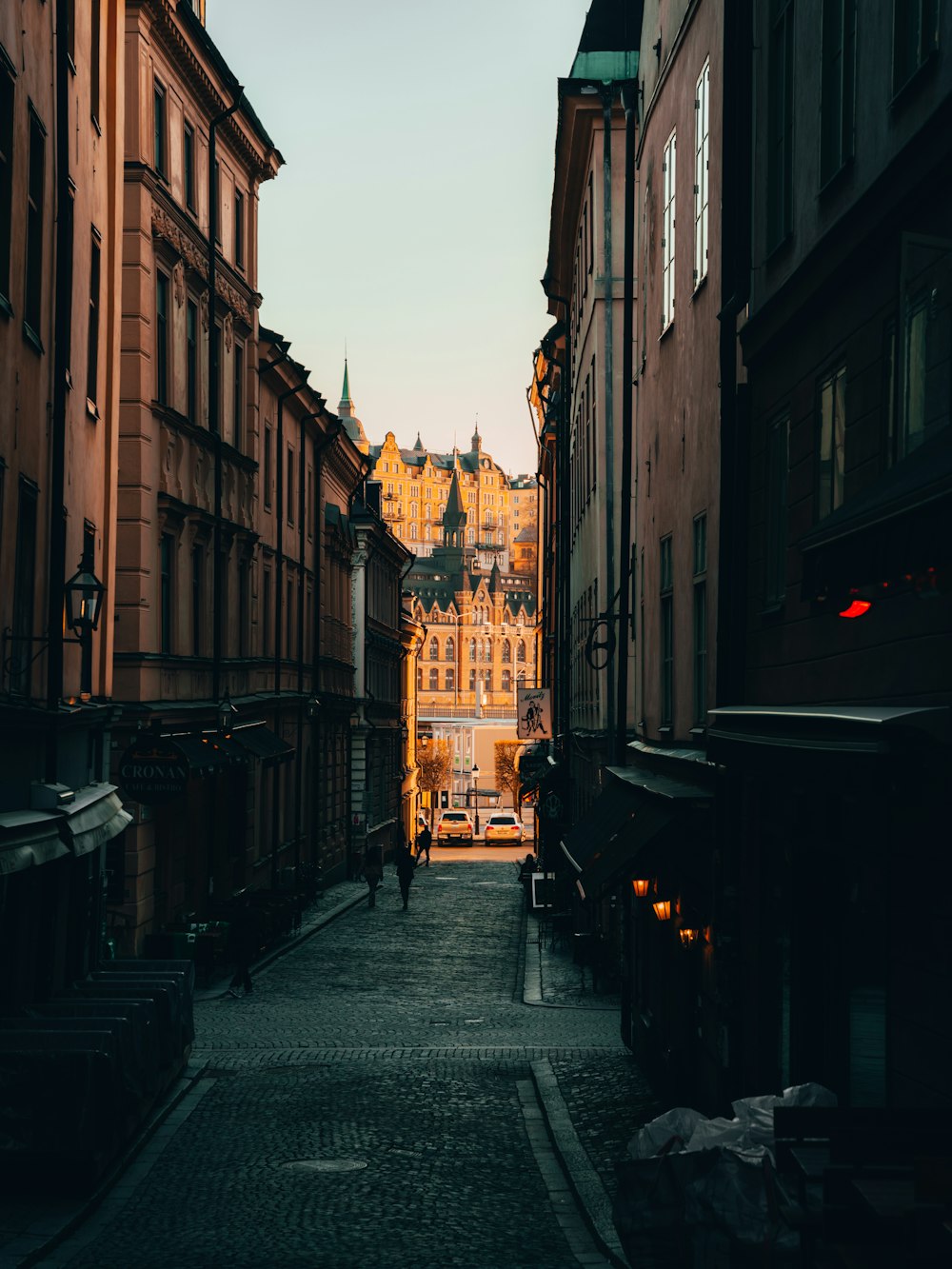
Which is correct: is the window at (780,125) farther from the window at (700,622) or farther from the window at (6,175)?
the window at (6,175)


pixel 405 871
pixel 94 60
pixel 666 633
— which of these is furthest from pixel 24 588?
pixel 405 871

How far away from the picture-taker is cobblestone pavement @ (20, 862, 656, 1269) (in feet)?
36.8

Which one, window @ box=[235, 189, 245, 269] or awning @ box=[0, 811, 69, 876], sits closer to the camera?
awning @ box=[0, 811, 69, 876]

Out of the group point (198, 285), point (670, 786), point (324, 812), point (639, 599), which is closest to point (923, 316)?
point (670, 786)

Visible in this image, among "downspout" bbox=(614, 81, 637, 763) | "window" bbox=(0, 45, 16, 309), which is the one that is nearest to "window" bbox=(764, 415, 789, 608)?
"window" bbox=(0, 45, 16, 309)

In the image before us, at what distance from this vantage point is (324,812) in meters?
47.1

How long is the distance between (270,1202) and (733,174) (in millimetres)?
8564

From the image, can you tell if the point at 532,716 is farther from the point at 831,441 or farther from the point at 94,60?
the point at 831,441

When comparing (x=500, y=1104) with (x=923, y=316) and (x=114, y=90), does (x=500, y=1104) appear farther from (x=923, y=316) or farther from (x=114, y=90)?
(x=114, y=90)

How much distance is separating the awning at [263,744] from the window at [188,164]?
9.17 m

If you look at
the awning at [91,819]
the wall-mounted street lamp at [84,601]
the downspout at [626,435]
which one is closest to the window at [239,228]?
the downspout at [626,435]

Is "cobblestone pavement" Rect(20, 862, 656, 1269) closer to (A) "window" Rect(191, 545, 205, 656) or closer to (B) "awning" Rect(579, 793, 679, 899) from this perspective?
(B) "awning" Rect(579, 793, 679, 899)

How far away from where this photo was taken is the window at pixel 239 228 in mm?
32688

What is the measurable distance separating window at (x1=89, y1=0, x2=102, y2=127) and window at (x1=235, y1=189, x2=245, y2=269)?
1141cm
